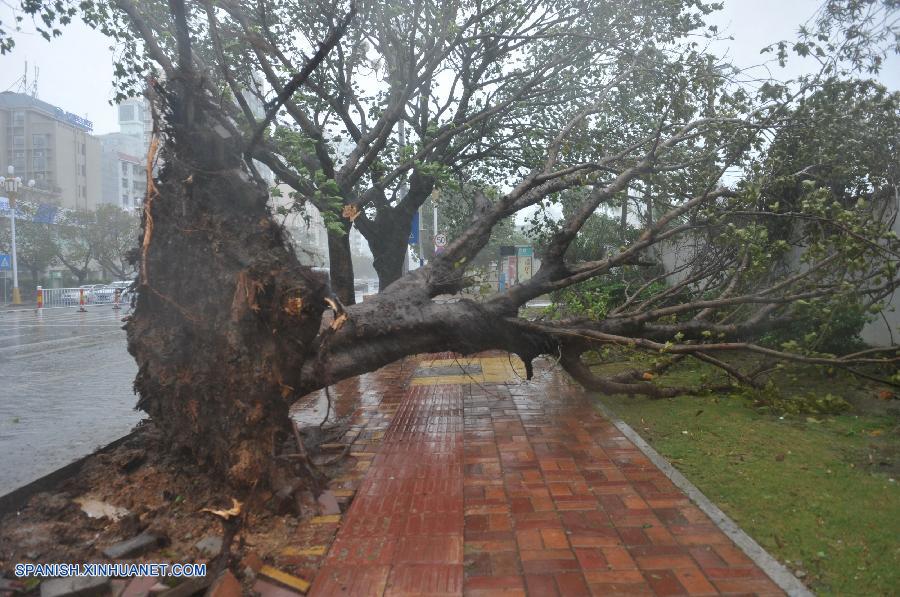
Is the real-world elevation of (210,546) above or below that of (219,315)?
below

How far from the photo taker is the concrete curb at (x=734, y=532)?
294cm

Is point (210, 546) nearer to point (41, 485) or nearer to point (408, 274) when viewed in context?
point (41, 485)

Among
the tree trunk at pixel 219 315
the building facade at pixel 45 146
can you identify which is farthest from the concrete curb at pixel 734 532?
→ the building facade at pixel 45 146

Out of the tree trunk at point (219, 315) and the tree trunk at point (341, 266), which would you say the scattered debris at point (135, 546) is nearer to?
the tree trunk at point (219, 315)

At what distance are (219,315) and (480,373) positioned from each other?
559cm

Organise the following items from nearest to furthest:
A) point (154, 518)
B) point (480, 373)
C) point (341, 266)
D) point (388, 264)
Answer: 1. point (154, 518)
2. point (341, 266)
3. point (480, 373)
4. point (388, 264)

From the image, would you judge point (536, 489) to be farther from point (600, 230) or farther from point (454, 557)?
point (600, 230)

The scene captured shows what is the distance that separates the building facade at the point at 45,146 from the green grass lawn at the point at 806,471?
138ft

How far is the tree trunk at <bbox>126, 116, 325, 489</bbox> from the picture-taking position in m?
4.06

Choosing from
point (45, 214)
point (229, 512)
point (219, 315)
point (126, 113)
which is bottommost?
point (229, 512)

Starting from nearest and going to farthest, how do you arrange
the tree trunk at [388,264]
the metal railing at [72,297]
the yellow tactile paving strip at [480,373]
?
the yellow tactile paving strip at [480,373], the tree trunk at [388,264], the metal railing at [72,297]

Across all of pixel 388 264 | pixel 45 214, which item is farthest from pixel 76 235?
pixel 388 264

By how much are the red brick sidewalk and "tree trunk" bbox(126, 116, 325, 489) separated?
86 centimetres

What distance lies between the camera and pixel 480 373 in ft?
30.8
